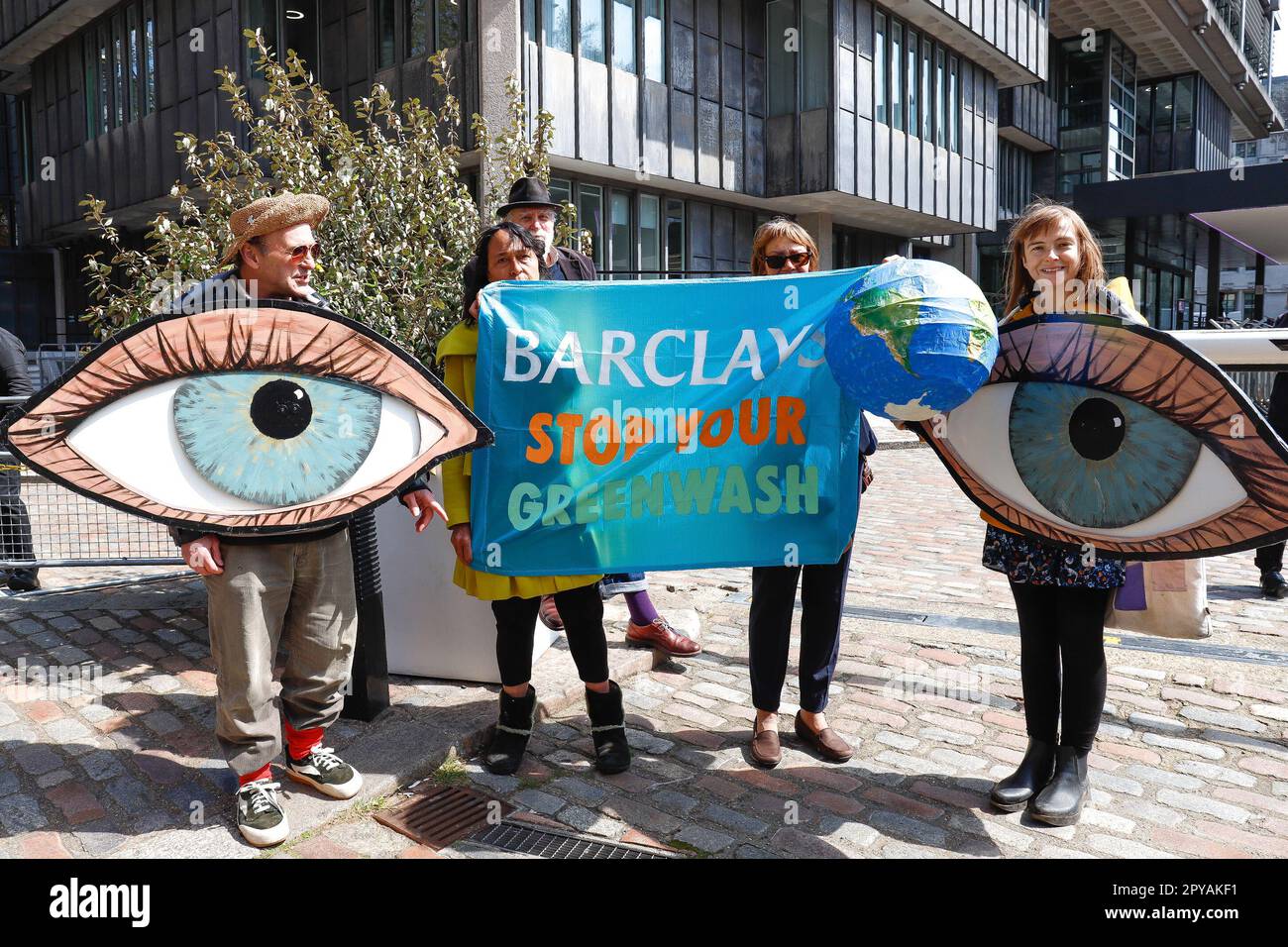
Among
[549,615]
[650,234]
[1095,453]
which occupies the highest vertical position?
[650,234]

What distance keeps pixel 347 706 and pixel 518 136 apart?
3.37 m

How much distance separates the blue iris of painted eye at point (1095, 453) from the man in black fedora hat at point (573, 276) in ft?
7.14

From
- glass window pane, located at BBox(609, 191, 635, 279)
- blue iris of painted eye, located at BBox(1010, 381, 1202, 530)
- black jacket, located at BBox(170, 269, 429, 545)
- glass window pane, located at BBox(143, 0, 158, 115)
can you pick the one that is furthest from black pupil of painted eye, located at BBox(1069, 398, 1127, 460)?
glass window pane, located at BBox(143, 0, 158, 115)

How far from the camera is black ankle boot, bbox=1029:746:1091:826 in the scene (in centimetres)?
338

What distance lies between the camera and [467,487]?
146 inches

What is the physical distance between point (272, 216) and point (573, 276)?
2.10 m

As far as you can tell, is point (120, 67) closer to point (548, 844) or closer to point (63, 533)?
point (63, 533)

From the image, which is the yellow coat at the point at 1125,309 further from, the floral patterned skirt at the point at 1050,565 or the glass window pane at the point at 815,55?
the glass window pane at the point at 815,55

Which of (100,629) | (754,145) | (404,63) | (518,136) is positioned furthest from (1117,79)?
(100,629)

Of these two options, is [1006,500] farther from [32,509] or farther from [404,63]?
[404,63]

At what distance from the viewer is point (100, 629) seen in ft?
18.6

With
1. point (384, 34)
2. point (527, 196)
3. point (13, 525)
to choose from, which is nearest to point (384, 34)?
point (384, 34)

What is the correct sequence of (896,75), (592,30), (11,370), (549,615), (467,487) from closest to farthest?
1. (467,487)
2. (549,615)
3. (11,370)
4. (592,30)
5. (896,75)
